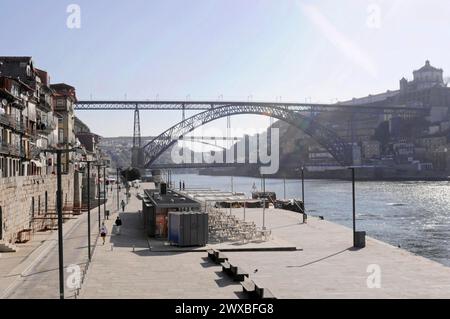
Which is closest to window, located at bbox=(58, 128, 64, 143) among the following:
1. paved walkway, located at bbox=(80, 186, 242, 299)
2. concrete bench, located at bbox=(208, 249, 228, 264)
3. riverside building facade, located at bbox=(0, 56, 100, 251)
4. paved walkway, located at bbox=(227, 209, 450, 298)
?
riverside building facade, located at bbox=(0, 56, 100, 251)

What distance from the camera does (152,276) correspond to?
19719mm

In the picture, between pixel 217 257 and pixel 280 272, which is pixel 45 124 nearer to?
pixel 217 257

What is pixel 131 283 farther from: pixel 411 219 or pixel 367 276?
pixel 411 219

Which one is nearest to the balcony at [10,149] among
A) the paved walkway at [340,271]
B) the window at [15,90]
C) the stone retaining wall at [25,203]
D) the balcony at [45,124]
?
the stone retaining wall at [25,203]

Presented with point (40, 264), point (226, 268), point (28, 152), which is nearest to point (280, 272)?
point (226, 268)

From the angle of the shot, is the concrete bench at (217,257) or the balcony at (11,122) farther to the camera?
the balcony at (11,122)

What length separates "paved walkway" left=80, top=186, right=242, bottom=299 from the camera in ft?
55.9

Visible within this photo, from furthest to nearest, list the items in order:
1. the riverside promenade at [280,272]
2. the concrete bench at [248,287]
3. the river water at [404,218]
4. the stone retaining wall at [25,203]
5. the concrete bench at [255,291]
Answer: the river water at [404,218] < the stone retaining wall at [25,203] < the riverside promenade at [280,272] < the concrete bench at [248,287] < the concrete bench at [255,291]

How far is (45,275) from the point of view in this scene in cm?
1997

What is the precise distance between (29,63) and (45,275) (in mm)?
36252

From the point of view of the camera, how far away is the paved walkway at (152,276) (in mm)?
17047

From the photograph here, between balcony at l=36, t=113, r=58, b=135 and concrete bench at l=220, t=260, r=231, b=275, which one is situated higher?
balcony at l=36, t=113, r=58, b=135

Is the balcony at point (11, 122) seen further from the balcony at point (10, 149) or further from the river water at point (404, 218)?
the river water at point (404, 218)

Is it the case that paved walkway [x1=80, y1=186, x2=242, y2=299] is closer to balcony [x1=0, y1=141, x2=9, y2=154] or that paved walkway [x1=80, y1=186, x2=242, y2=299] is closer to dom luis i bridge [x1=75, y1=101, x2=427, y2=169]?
balcony [x1=0, y1=141, x2=9, y2=154]
